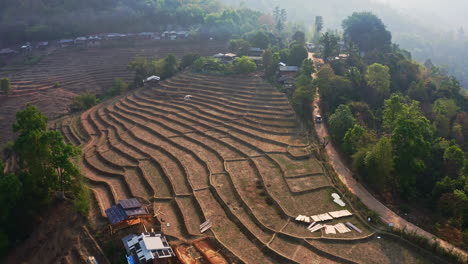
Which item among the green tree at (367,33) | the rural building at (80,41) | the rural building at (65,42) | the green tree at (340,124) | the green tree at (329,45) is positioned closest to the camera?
the green tree at (340,124)

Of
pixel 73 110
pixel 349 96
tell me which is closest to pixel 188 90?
pixel 73 110

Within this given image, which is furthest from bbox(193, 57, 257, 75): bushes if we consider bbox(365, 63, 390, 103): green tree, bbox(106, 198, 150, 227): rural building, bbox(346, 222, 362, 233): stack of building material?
bbox(346, 222, 362, 233): stack of building material

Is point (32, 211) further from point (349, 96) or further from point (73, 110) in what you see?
point (349, 96)

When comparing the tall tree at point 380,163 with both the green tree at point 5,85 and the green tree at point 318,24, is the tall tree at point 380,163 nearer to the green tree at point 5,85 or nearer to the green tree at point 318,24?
the green tree at point 5,85

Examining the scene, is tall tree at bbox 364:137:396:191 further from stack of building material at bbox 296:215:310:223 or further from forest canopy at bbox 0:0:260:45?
forest canopy at bbox 0:0:260:45

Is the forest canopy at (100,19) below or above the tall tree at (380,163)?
above

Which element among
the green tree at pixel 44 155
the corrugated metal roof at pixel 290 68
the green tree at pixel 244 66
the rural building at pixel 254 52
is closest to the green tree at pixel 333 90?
the corrugated metal roof at pixel 290 68
